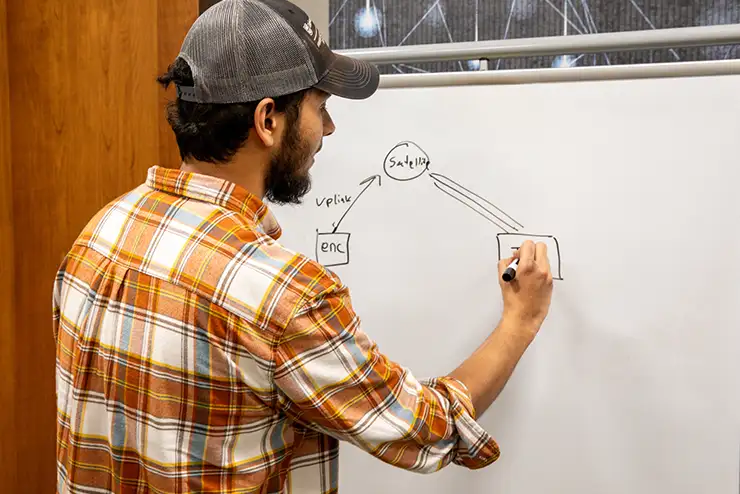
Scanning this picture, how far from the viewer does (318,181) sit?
3.95 ft

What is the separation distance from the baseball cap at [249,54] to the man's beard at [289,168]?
6 centimetres

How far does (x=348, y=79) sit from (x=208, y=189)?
0.72 ft

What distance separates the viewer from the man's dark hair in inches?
30.8

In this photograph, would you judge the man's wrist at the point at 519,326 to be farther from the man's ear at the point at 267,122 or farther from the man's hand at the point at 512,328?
the man's ear at the point at 267,122

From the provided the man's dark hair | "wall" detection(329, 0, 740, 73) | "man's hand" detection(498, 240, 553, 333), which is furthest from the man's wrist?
"wall" detection(329, 0, 740, 73)

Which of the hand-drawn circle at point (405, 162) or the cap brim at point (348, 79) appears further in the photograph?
the hand-drawn circle at point (405, 162)

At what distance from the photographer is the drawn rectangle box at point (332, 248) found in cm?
119

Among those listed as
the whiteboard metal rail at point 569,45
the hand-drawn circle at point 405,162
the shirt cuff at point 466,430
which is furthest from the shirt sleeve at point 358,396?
the whiteboard metal rail at point 569,45

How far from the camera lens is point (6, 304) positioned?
152 centimetres

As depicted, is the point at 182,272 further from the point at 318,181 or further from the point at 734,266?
the point at 734,266

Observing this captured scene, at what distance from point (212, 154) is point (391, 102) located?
0.42m

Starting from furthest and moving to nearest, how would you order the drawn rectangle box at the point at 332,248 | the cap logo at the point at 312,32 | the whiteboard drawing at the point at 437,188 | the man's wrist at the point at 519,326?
the drawn rectangle box at the point at 332,248 → the whiteboard drawing at the point at 437,188 → the man's wrist at the point at 519,326 → the cap logo at the point at 312,32

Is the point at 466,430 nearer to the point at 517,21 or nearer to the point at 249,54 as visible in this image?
the point at 249,54

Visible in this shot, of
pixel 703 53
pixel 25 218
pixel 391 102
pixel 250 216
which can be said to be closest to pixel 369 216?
pixel 391 102
